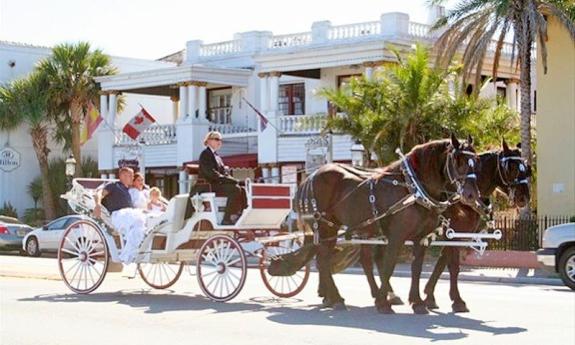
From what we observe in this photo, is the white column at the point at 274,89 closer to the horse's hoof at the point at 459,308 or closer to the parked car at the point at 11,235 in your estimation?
the parked car at the point at 11,235

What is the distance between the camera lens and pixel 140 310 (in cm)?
1299

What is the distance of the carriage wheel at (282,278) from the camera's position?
14.4 meters

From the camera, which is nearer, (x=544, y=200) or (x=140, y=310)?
(x=140, y=310)

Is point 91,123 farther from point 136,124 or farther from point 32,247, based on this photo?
point 32,247

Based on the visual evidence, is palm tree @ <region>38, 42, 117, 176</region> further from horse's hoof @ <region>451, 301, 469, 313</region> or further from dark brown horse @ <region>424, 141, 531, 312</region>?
horse's hoof @ <region>451, 301, 469, 313</region>

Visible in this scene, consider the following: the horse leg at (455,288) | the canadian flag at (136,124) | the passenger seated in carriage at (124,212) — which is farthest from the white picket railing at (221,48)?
the horse leg at (455,288)

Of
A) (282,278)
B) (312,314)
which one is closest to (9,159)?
(282,278)

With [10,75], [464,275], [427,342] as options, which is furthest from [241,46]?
[427,342]

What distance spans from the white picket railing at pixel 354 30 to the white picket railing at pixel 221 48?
240 inches

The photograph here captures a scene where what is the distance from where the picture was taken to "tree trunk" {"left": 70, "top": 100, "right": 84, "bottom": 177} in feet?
143

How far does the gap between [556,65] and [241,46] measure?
1684 cm

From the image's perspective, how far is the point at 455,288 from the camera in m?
12.7

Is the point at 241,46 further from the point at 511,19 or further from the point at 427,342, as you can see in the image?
the point at 427,342

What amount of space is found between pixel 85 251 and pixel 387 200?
16.2 ft
